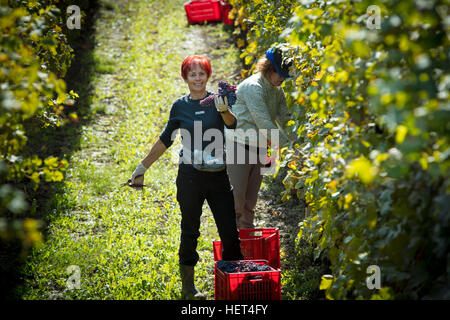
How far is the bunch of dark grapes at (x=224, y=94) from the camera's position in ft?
11.8

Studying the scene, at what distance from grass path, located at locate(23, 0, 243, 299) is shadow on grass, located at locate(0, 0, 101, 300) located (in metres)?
0.10

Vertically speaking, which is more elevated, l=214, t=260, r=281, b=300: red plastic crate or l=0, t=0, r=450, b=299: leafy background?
l=0, t=0, r=450, b=299: leafy background

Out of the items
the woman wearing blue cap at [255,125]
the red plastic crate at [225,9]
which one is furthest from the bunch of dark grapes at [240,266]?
the red plastic crate at [225,9]

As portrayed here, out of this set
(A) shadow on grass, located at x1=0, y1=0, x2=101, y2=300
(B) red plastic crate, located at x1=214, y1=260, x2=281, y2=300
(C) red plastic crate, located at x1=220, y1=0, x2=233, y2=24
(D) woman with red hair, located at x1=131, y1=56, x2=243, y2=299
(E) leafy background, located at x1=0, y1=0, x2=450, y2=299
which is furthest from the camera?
(C) red plastic crate, located at x1=220, y1=0, x2=233, y2=24

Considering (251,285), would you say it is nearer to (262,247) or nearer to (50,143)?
(262,247)

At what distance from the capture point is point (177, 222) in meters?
5.35

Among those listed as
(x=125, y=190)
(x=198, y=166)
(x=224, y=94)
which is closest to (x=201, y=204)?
(x=198, y=166)

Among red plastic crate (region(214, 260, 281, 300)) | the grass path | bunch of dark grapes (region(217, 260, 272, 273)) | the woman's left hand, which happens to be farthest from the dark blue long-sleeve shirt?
the grass path

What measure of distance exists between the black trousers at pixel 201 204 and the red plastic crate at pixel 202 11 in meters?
8.23

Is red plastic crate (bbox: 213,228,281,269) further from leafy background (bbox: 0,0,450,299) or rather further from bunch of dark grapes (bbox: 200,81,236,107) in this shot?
bunch of dark grapes (bbox: 200,81,236,107)

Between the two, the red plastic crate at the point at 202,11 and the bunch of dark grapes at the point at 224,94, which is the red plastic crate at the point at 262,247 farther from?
the red plastic crate at the point at 202,11

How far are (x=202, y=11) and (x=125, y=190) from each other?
663 centimetres

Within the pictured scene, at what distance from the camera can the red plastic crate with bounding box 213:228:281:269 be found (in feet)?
13.5

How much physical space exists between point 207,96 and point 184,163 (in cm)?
55
